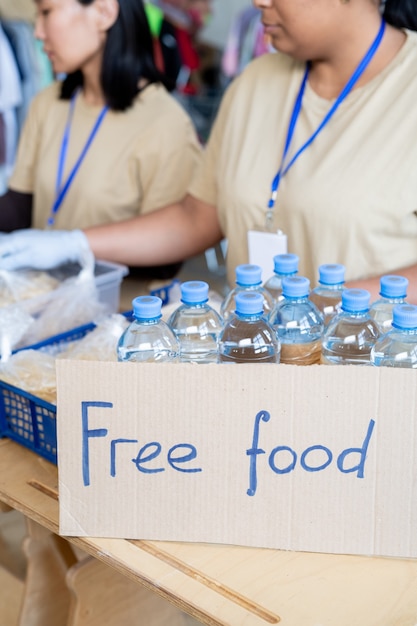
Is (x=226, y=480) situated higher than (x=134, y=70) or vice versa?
(x=134, y=70)

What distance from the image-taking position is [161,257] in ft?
6.59

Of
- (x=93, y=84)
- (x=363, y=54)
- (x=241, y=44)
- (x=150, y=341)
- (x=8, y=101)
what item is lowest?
(x=8, y=101)

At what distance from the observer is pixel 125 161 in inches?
88.9

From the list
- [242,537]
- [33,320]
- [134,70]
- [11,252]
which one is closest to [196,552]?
[242,537]

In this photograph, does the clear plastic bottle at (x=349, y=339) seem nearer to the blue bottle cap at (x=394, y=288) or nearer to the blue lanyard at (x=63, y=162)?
the blue bottle cap at (x=394, y=288)

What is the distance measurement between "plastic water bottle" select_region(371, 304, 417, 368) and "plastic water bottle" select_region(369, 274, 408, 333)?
8cm

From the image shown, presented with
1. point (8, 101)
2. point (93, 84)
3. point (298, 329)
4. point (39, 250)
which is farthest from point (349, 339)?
point (8, 101)

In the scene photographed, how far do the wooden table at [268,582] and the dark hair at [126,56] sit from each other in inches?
60.1

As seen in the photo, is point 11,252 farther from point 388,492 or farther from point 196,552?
point 388,492

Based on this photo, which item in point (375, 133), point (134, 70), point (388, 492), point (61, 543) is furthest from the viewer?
point (134, 70)

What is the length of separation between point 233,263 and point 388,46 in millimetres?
592

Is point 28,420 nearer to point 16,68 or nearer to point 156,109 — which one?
point 156,109

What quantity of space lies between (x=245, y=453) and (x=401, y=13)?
1.02 meters

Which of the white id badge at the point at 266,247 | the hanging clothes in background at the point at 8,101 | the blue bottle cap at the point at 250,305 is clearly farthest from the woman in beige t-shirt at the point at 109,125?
the hanging clothes in background at the point at 8,101
